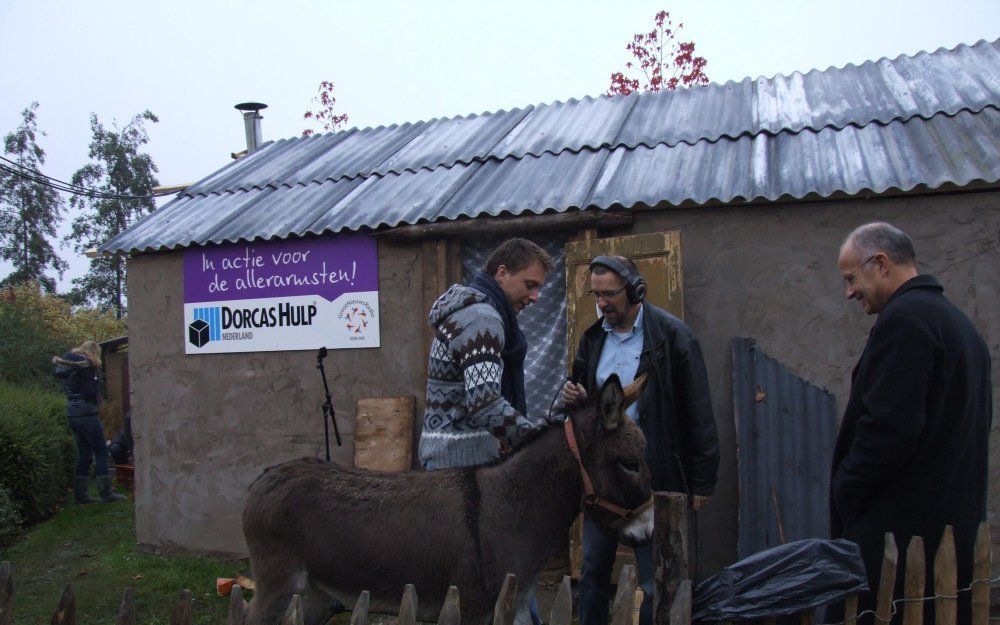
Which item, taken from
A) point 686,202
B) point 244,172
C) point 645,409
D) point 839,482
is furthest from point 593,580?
point 244,172

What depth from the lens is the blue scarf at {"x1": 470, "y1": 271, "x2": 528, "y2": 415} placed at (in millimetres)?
3432

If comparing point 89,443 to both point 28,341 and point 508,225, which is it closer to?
point 508,225

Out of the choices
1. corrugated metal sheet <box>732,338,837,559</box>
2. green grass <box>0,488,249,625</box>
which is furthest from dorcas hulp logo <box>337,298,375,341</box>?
corrugated metal sheet <box>732,338,837,559</box>

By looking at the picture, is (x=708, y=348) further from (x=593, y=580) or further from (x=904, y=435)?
(x=904, y=435)

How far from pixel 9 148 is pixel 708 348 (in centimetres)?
3556

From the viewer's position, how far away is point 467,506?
309 cm

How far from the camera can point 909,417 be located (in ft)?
8.37

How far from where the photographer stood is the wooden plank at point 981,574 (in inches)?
106

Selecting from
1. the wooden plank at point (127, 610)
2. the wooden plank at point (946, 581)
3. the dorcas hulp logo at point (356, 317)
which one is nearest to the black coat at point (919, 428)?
the wooden plank at point (946, 581)

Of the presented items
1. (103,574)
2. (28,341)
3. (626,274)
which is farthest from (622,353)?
(28,341)

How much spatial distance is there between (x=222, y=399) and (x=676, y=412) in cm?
501

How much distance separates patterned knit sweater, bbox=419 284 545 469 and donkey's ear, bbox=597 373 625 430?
365 millimetres

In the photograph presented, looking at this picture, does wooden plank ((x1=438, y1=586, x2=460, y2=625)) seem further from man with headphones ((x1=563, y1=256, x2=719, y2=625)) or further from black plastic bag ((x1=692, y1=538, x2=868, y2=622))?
man with headphones ((x1=563, y1=256, x2=719, y2=625))

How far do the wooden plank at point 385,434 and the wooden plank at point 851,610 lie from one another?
4281 millimetres
